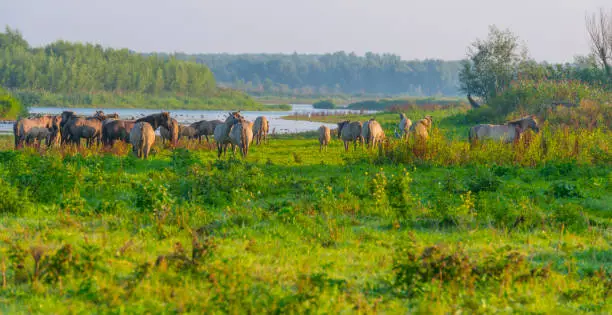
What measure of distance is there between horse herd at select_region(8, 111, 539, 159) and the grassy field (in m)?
4.17

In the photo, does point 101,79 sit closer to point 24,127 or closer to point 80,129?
point 24,127

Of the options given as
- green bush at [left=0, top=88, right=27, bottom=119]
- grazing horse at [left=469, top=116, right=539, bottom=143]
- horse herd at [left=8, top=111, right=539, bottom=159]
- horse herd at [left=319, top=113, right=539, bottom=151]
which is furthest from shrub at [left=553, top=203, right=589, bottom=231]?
green bush at [left=0, top=88, right=27, bottom=119]

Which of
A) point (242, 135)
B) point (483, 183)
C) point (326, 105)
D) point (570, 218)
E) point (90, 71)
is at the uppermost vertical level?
point (90, 71)

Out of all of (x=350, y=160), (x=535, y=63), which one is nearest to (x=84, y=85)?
(x=535, y=63)

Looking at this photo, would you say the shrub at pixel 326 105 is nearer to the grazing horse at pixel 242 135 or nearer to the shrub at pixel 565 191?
the grazing horse at pixel 242 135

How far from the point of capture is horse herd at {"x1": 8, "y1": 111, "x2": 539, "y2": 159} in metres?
24.2

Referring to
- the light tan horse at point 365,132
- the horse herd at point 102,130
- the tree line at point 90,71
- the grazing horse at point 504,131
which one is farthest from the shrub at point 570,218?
the tree line at point 90,71

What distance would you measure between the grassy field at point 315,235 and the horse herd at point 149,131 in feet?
13.7

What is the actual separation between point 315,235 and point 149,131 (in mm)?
14167

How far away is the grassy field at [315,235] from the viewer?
7258mm

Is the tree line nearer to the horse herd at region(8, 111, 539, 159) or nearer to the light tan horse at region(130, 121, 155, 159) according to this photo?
the horse herd at region(8, 111, 539, 159)

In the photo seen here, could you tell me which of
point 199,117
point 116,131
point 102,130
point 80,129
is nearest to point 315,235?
point 116,131

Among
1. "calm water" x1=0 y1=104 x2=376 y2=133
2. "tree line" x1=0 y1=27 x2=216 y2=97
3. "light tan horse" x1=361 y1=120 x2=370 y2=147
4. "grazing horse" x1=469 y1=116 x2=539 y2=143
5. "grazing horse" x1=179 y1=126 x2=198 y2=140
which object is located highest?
"tree line" x1=0 y1=27 x2=216 y2=97

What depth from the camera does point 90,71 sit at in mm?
109688
